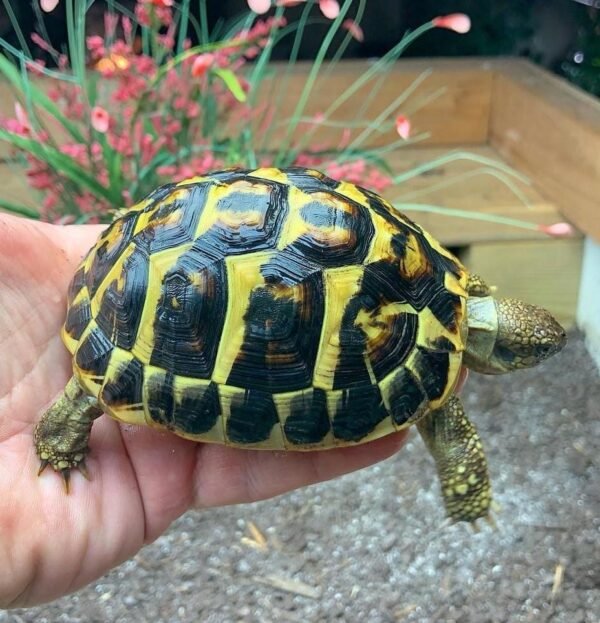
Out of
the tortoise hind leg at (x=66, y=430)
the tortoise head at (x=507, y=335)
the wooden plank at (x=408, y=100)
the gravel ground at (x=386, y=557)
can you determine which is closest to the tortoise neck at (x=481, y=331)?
the tortoise head at (x=507, y=335)

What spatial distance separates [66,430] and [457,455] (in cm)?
52

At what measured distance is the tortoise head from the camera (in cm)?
101

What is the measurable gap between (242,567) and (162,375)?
810mm

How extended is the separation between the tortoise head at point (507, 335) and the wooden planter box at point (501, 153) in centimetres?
98

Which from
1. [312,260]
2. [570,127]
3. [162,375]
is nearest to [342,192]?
[312,260]

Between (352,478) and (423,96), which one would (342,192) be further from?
(423,96)

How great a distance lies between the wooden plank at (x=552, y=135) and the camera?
76.5 inches

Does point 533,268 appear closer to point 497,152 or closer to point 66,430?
point 497,152

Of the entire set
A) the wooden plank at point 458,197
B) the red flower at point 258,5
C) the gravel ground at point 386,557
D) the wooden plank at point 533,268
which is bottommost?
the gravel ground at point 386,557

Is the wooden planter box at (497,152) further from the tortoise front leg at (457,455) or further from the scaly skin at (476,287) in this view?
the tortoise front leg at (457,455)

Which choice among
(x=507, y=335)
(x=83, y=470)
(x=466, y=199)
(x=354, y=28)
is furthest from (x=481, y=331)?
(x=466, y=199)

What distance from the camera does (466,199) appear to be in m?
2.18

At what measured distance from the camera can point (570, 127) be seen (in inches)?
79.5

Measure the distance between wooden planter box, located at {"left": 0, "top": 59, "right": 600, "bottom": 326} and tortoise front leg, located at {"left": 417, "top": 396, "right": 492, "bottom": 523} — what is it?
99 cm
